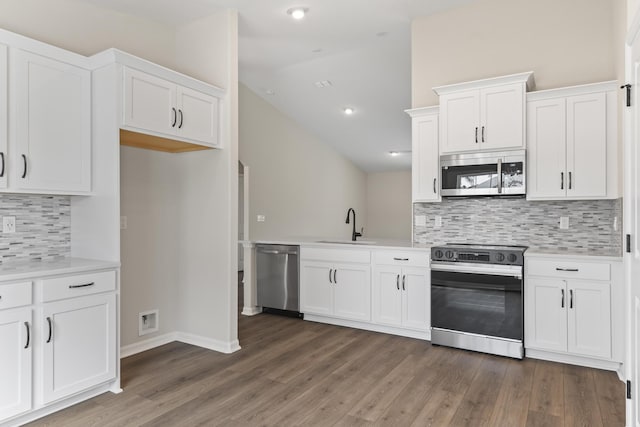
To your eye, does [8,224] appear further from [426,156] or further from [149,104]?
[426,156]

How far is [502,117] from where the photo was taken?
372 cm

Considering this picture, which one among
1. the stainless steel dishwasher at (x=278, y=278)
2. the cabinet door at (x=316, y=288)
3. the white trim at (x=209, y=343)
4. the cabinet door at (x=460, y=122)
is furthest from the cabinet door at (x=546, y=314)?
the white trim at (x=209, y=343)

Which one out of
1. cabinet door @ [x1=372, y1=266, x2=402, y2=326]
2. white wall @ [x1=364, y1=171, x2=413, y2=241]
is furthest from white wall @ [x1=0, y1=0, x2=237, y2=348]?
white wall @ [x1=364, y1=171, x2=413, y2=241]

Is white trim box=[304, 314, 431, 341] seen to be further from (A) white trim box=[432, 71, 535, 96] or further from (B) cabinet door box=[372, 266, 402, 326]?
(A) white trim box=[432, 71, 535, 96]

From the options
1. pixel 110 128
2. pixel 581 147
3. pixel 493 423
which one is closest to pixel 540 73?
pixel 581 147

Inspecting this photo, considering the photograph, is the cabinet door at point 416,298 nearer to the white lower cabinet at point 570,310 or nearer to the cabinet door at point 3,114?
the white lower cabinet at point 570,310

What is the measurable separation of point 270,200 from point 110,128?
4102mm

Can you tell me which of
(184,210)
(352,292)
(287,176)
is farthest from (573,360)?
(287,176)

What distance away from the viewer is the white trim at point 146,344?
3.61m

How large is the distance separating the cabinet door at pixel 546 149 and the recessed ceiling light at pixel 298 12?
2257 mm

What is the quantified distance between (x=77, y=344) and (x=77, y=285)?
0.38 m

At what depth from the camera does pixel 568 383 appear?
304cm

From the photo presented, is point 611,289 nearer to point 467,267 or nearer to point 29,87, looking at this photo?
point 467,267

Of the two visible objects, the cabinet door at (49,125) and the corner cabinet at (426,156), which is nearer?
the cabinet door at (49,125)
